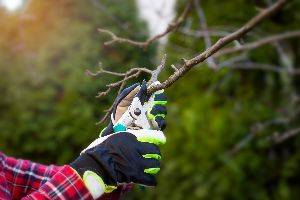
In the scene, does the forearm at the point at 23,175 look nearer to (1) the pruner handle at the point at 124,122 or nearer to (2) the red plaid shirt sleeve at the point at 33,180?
(2) the red plaid shirt sleeve at the point at 33,180

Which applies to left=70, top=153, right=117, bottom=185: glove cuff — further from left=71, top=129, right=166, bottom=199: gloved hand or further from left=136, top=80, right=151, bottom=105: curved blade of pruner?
left=136, top=80, right=151, bottom=105: curved blade of pruner

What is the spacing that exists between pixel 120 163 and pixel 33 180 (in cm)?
64

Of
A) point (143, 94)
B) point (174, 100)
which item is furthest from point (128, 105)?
point (174, 100)

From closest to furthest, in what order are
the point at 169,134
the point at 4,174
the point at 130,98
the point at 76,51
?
the point at 130,98
the point at 4,174
the point at 169,134
the point at 76,51

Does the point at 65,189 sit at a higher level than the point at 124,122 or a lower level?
lower

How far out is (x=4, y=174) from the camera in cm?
177

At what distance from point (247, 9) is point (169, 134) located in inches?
Answer: 61.7

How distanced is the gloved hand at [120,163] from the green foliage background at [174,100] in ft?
7.33

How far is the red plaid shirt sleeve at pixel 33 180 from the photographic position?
1.32 m

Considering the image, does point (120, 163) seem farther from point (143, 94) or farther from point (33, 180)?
point (33, 180)

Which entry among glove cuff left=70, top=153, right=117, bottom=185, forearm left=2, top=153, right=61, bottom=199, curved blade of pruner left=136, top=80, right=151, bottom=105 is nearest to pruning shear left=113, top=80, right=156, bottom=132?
curved blade of pruner left=136, top=80, right=151, bottom=105

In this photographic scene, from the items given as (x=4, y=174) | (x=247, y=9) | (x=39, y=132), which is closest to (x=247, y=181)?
(x=247, y=9)

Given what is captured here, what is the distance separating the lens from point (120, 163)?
52.0 inches

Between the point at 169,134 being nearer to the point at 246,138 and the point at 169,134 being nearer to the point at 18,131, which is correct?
the point at 246,138
